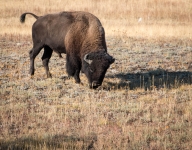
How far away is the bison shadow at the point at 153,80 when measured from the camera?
10.8 m

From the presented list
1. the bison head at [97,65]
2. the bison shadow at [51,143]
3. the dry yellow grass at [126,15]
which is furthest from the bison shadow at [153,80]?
the dry yellow grass at [126,15]

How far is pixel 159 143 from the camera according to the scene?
6203 millimetres

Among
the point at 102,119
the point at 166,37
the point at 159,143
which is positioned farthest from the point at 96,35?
the point at 166,37

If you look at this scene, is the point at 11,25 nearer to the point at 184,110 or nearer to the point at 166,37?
the point at 166,37

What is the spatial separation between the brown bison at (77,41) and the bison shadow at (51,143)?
10.5 feet

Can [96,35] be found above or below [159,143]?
above

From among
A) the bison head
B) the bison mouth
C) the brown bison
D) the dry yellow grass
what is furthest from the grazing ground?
the dry yellow grass

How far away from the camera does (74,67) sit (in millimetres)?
10875

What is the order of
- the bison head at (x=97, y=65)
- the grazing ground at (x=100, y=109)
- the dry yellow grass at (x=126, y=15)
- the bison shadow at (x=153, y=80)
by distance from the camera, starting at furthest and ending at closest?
1. the dry yellow grass at (x=126, y=15)
2. the bison shadow at (x=153, y=80)
3. the bison head at (x=97, y=65)
4. the grazing ground at (x=100, y=109)

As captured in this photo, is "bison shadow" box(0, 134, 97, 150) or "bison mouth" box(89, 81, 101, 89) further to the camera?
"bison mouth" box(89, 81, 101, 89)

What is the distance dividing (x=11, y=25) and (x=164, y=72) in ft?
50.2

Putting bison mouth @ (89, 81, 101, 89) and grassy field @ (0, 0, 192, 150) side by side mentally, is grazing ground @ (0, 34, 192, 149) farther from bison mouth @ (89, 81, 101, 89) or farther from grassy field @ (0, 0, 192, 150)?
bison mouth @ (89, 81, 101, 89)

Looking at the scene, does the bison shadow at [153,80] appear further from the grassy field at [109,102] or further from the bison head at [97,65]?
the bison head at [97,65]

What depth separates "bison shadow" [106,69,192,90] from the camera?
10.8 meters
